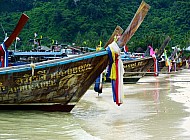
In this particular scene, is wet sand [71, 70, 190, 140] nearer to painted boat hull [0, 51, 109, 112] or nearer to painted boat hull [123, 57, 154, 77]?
painted boat hull [0, 51, 109, 112]

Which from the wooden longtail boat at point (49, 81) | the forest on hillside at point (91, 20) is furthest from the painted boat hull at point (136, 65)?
the forest on hillside at point (91, 20)

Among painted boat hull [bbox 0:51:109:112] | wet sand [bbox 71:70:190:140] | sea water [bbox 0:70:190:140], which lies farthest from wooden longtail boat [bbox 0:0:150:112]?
Result: wet sand [bbox 71:70:190:140]

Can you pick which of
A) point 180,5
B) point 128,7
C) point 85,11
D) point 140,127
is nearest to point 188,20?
point 180,5

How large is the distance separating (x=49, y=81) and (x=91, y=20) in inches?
1941

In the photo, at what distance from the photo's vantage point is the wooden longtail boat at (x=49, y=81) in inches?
367

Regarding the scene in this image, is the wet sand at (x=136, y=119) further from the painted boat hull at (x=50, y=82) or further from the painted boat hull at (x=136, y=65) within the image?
the painted boat hull at (x=136, y=65)

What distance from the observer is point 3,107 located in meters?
9.73

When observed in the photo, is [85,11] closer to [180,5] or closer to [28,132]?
→ [180,5]

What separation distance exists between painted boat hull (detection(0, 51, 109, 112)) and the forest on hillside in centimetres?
3672

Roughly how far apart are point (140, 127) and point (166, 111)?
7.36ft

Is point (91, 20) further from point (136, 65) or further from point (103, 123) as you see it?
point (103, 123)

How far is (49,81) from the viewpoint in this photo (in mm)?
9508

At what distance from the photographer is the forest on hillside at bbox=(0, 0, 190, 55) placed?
2037 inches

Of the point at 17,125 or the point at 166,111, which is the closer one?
the point at 17,125
